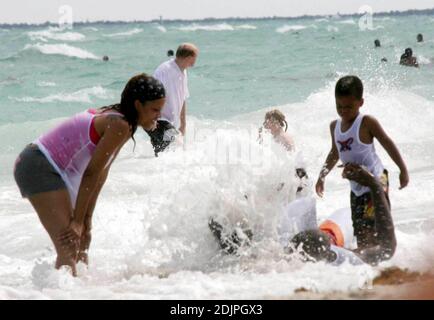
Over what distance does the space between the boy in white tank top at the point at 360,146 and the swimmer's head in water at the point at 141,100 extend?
4.10ft

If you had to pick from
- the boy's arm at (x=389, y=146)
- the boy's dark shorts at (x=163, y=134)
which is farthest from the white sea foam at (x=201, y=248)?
the boy's dark shorts at (x=163, y=134)

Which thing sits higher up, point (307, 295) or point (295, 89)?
point (295, 89)

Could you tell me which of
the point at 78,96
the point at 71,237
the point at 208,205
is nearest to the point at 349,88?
the point at 208,205

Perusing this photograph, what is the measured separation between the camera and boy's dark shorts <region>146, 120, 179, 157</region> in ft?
30.5

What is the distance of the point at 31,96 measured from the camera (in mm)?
24734

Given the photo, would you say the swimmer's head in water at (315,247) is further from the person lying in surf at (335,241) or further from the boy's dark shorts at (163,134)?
the boy's dark shorts at (163,134)

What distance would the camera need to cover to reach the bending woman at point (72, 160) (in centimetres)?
468

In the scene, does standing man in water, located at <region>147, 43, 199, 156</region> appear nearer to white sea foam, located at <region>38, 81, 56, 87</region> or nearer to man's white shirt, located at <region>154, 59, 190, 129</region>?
man's white shirt, located at <region>154, 59, 190, 129</region>

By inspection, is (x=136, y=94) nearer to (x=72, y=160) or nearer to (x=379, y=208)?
(x=72, y=160)

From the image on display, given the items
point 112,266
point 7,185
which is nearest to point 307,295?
point 112,266

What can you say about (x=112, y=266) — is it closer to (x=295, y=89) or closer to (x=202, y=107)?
(x=202, y=107)

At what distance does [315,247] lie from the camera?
197 inches

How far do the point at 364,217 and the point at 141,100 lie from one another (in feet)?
5.63
